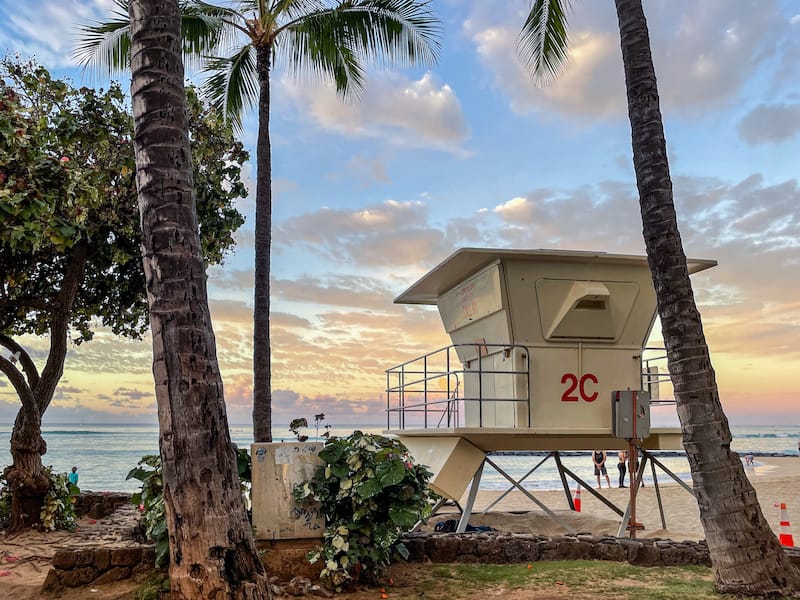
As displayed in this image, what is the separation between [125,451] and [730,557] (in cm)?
6346

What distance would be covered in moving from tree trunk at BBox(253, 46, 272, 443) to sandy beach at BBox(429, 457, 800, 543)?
14.0ft

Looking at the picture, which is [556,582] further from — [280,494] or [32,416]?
[32,416]

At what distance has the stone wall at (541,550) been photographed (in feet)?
31.2

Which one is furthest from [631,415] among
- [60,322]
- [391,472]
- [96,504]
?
[96,504]

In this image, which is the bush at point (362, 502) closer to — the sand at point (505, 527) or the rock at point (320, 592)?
the rock at point (320, 592)

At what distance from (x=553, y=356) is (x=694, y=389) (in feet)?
15.3

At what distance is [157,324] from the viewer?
5.38 m

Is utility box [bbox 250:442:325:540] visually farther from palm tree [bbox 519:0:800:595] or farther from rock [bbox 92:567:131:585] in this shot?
palm tree [bbox 519:0:800:595]

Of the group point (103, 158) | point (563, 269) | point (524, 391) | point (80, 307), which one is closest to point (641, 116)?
point (563, 269)

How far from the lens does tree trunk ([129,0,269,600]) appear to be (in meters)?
5.14

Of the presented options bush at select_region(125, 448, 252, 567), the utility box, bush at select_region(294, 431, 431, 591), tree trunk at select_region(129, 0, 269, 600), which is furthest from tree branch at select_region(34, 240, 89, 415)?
tree trunk at select_region(129, 0, 269, 600)

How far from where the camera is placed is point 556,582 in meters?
8.34

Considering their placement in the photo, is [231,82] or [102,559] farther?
[231,82]

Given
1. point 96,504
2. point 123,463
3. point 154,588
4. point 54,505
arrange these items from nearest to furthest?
1. point 154,588
2. point 54,505
3. point 96,504
4. point 123,463
